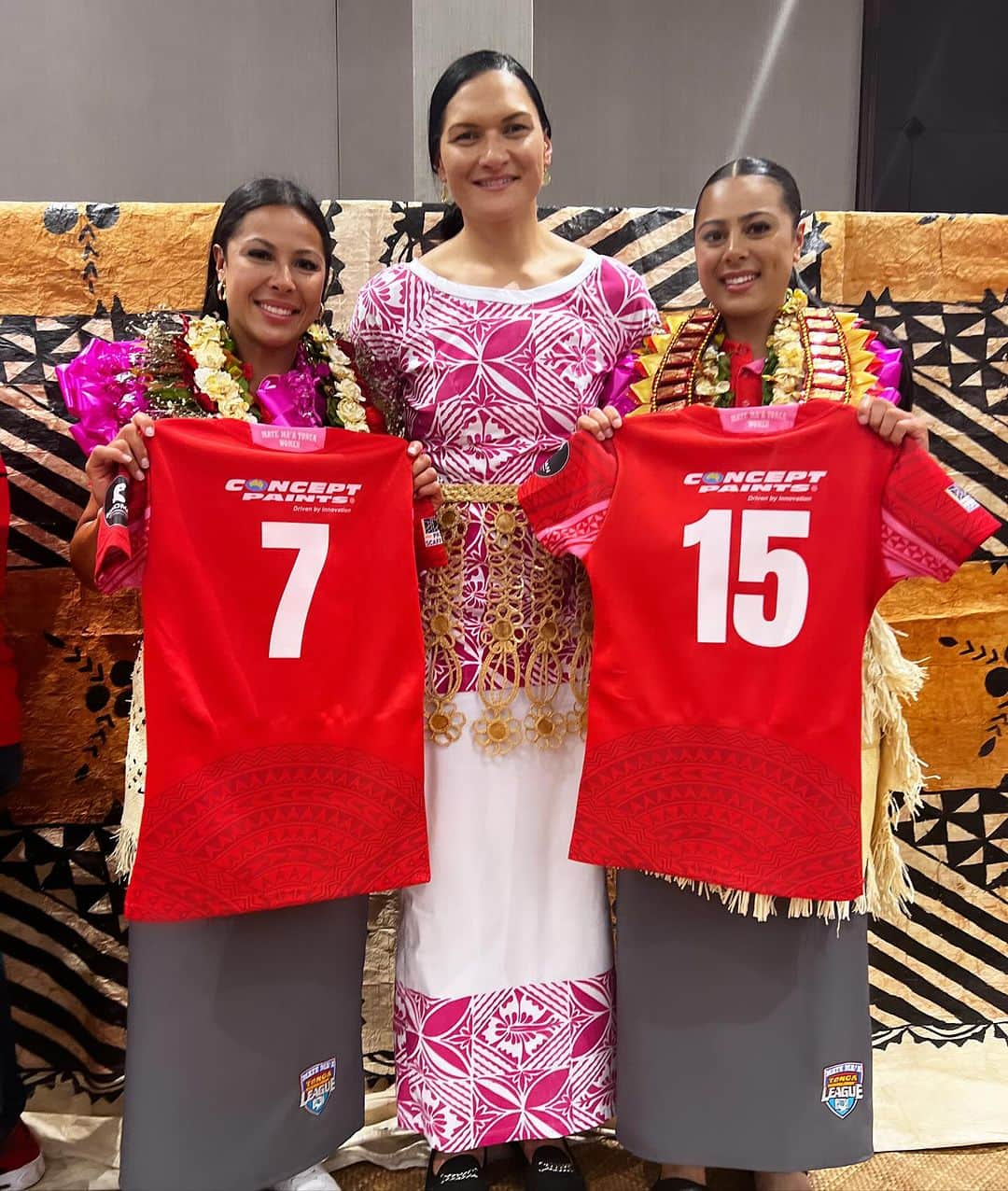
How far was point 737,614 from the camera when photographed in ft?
4.83

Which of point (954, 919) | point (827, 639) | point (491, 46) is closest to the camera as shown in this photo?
point (827, 639)

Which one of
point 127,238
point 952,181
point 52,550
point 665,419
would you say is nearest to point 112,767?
point 52,550

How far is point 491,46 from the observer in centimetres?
222

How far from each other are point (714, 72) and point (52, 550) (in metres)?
2.58

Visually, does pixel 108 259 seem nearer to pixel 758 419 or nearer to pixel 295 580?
pixel 295 580

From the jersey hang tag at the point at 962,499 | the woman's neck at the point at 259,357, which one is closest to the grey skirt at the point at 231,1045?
the woman's neck at the point at 259,357

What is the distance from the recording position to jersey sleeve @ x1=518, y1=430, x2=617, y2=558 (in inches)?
59.0

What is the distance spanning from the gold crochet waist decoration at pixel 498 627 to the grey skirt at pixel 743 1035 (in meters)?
0.35

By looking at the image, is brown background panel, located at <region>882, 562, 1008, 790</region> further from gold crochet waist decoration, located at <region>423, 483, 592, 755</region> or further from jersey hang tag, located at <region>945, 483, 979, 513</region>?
gold crochet waist decoration, located at <region>423, 483, 592, 755</region>

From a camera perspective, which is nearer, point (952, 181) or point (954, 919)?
point (954, 919)

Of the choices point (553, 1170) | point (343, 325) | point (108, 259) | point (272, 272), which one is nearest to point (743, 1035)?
point (553, 1170)

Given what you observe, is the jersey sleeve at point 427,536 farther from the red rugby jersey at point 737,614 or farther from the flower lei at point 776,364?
the flower lei at point 776,364

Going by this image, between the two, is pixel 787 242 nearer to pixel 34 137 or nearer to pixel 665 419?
pixel 665 419

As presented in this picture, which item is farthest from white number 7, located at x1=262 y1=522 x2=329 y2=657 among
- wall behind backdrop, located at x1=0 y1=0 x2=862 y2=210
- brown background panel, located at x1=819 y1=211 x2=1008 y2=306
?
wall behind backdrop, located at x1=0 y1=0 x2=862 y2=210
